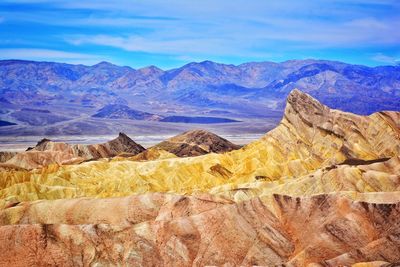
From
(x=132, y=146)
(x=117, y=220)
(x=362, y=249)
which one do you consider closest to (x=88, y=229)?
(x=117, y=220)

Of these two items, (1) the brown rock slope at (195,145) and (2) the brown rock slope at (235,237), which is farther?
(1) the brown rock slope at (195,145)

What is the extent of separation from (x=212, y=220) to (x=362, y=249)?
688 inches

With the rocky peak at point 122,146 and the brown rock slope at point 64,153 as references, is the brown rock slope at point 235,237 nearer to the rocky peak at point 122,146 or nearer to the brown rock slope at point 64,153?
the brown rock slope at point 64,153

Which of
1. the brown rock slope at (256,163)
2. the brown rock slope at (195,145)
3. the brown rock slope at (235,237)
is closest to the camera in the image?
the brown rock slope at (235,237)

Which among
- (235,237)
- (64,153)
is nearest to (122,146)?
(64,153)

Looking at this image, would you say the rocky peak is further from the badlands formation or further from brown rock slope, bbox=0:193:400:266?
brown rock slope, bbox=0:193:400:266

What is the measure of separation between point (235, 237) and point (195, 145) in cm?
10422

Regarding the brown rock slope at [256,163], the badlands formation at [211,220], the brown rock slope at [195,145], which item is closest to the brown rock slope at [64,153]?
the brown rock slope at [195,145]

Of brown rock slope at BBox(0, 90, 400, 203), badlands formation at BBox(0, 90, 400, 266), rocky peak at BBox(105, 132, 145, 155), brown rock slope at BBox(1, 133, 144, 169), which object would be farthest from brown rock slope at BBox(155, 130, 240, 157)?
badlands formation at BBox(0, 90, 400, 266)

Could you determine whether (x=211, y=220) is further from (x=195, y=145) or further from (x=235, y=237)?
(x=195, y=145)

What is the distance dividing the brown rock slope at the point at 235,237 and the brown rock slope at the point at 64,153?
63.9 metres

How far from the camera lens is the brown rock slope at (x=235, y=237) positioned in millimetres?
60281

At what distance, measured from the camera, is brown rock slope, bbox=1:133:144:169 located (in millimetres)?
132375

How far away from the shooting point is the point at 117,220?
71.3 metres
